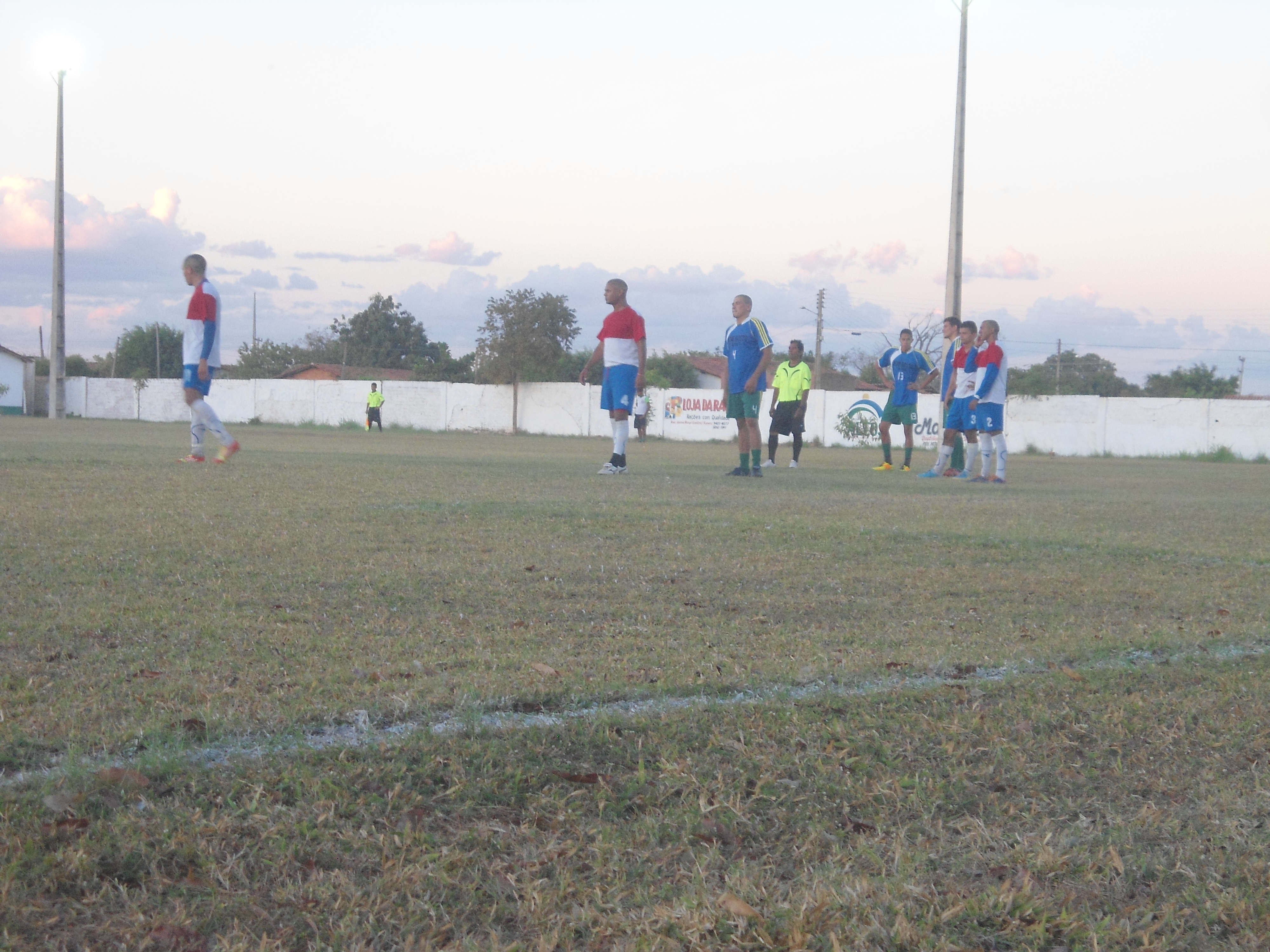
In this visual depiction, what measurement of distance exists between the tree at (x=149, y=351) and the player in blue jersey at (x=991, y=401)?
79.4 metres

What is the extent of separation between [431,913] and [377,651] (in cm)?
160

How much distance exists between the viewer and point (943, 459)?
44.2ft

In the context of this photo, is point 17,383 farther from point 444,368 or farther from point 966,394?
point 966,394

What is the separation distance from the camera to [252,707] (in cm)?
264

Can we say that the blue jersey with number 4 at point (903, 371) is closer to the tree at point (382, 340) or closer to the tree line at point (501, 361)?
the tree line at point (501, 361)

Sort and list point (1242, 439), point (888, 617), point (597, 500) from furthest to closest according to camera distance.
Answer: point (1242, 439), point (597, 500), point (888, 617)

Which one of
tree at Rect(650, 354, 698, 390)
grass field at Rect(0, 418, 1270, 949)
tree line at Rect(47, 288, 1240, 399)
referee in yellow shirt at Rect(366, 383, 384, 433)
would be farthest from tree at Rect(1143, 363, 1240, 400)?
grass field at Rect(0, 418, 1270, 949)

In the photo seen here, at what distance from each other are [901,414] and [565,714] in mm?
13314

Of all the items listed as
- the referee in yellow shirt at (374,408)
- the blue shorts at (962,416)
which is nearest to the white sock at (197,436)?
the blue shorts at (962,416)

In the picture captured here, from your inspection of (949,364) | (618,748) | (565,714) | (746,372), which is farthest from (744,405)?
(618,748)

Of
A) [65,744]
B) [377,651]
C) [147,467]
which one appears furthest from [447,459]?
[65,744]

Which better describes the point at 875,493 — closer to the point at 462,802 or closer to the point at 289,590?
the point at 289,590

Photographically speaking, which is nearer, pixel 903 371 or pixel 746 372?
pixel 746 372

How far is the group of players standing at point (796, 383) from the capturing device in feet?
36.5
